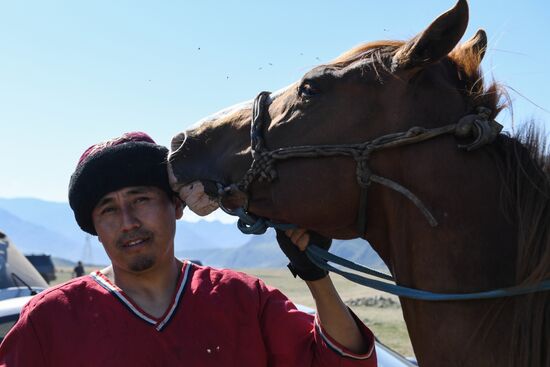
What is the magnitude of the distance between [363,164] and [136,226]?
948mm

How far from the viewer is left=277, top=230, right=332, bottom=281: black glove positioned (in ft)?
8.86

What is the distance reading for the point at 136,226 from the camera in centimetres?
275

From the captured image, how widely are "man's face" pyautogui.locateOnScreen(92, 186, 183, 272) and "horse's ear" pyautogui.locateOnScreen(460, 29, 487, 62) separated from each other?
4.34 ft

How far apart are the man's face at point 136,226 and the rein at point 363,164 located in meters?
0.29

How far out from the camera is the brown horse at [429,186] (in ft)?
7.23

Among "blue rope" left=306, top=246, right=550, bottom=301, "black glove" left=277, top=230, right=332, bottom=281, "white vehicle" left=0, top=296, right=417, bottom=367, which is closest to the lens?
"blue rope" left=306, top=246, right=550, bottom=301

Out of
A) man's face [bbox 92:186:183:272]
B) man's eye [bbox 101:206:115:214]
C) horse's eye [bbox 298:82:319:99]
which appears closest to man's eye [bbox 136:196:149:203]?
man's face [bbox 92:186:183:272]

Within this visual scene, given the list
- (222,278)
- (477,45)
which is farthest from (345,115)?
(222,278)

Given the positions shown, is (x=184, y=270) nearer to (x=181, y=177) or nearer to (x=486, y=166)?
(x=181, y=177)

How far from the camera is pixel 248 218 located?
2.71m

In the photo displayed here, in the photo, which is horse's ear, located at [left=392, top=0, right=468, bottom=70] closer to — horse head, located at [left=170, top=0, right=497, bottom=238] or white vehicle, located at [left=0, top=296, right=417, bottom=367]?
horse head, located at [left=170, top=0, right=497, bottom=238]

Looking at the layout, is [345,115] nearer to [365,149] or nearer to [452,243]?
[365,149]

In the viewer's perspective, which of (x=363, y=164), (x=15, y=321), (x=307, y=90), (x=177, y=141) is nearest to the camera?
(x=363, y=164)

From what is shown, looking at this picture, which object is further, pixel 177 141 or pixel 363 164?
pixel 177 141
